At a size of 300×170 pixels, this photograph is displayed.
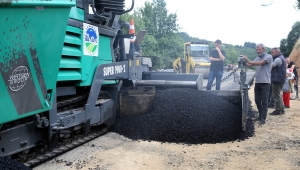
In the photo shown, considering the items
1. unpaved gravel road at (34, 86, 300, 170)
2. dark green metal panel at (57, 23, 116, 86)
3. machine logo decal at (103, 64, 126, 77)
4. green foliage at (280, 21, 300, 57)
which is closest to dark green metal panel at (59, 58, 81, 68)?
dark green metal panel at (57, 23, 116, 86)

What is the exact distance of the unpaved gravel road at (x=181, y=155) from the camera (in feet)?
12.1

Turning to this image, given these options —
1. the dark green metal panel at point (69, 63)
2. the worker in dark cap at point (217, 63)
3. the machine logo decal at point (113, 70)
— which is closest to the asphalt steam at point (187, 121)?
the machine logo decal at point (113, 70)

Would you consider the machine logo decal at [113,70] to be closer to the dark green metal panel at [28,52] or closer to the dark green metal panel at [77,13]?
the dark green metal panel at [77,13]

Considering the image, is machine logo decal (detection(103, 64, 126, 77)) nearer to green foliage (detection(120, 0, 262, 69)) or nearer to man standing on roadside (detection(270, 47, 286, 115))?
man standing on roadside (detection(270, 47, 286, 115))

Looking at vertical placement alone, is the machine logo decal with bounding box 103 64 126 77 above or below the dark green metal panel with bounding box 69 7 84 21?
below

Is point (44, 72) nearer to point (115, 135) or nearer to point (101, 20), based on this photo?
point (101, 20)

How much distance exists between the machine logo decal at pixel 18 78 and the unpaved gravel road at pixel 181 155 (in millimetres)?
1320

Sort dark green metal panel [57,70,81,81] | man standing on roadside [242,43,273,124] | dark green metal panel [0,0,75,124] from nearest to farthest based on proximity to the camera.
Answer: dark green metal panel [0,0,75,124]
dark green metal panel [57,70,81,81]
man standing on roadside [242,43,273,124]

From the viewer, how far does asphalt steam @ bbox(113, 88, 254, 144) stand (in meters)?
4.80

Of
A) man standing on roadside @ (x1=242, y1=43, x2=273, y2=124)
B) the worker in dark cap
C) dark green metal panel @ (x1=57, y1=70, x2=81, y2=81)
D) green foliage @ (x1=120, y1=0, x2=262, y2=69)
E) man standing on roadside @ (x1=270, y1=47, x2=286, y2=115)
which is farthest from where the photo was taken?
green foliage @ (x1=120, y1=0, x2=262, y2=69)

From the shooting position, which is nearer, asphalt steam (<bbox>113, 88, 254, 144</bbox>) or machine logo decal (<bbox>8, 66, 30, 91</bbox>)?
machine logo decal (<bbox>8, 66, 30, 91</bbox>)

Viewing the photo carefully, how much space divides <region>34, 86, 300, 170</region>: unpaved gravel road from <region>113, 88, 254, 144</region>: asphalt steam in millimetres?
172

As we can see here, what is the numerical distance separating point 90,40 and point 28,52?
1567 mm

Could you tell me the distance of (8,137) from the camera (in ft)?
10.1
